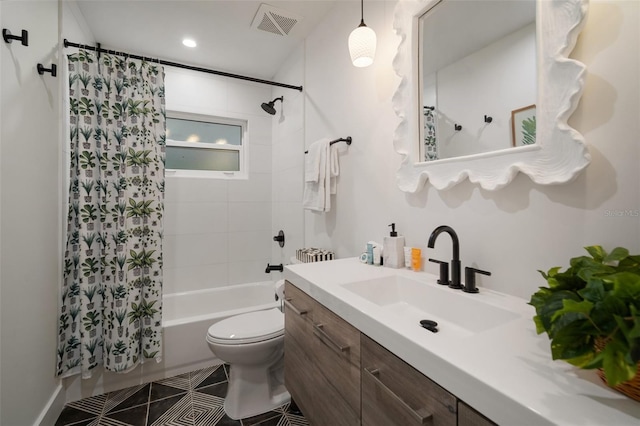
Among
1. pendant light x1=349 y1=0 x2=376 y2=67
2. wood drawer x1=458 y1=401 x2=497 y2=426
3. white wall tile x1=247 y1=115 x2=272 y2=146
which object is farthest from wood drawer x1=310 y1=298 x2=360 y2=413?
white wall tile x1=247 y1=115 x2=272 y2=146

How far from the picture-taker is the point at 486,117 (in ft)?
3.41

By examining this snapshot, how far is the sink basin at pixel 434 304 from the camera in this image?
0.90 m

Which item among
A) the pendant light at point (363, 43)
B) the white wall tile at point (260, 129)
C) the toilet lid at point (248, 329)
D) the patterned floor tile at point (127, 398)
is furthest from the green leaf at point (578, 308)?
the white wall tile at point (260, 129)

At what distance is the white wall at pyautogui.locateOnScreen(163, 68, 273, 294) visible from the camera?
2621 millimetres

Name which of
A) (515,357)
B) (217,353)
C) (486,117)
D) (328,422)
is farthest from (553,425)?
(217,353)

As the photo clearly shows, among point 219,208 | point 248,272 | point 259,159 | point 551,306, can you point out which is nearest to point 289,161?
point 259,159

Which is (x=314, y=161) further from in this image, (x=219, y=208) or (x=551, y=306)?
(x=551, y=306)

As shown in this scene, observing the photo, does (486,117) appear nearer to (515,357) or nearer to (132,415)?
(515,357)

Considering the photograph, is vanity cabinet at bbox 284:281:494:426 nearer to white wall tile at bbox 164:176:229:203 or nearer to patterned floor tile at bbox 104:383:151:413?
patterned floor tile at bbox 104:383:151:413

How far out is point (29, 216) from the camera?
1.32m

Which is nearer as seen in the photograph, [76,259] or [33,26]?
[33,26]

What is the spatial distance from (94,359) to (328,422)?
161 centimetres

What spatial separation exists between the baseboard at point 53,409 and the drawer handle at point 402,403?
1.73 meters

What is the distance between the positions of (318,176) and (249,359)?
1.18m
